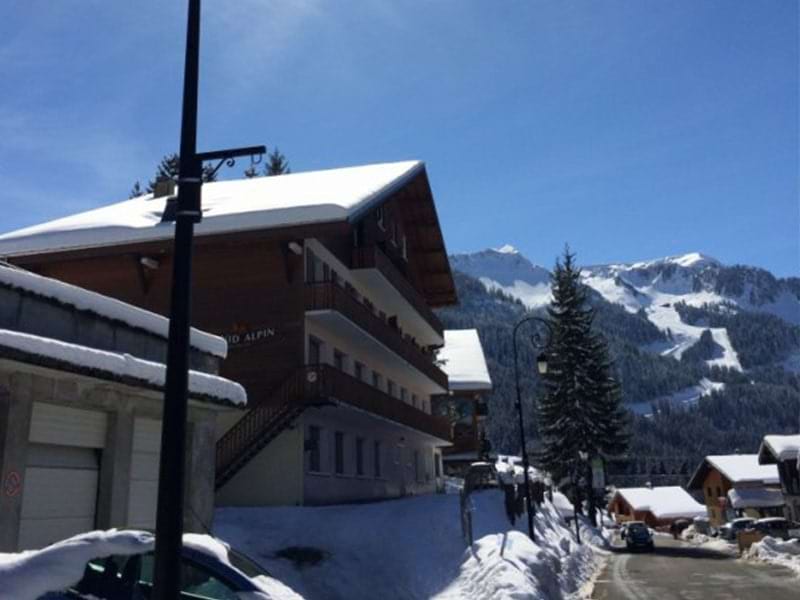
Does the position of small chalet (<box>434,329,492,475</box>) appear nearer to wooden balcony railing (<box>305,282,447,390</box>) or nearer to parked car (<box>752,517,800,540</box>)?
wooden balcony railing (<box>305,282,447,390</box>)

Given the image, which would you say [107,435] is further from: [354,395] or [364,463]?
[364,463]

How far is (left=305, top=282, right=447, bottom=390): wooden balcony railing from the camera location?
80.4 feet

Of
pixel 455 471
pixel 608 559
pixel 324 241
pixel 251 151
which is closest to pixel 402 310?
pixel 324 241

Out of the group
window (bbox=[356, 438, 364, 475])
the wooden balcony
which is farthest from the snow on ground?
window (bbox=[356, 438, 364, 475])

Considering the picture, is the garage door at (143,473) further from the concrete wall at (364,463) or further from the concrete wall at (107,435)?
the concrete wall at (364,463)

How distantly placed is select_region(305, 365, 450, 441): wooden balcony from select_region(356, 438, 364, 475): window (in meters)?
→ 1.57

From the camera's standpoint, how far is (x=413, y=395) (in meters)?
42.4

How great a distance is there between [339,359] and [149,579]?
21986 mm

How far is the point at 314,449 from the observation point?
81.4 ft

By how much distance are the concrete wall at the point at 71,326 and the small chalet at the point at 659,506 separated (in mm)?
96265

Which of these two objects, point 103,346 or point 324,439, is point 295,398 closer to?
point 324,439

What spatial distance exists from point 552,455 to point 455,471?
28523 mm

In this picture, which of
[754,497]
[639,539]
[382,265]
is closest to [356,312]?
[382,265]

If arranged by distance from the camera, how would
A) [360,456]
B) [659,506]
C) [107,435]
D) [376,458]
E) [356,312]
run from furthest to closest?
Answer: 1. [659,506]
2. [376,458]
3. [360,456]
4. [356,312]
5. [107,435]
